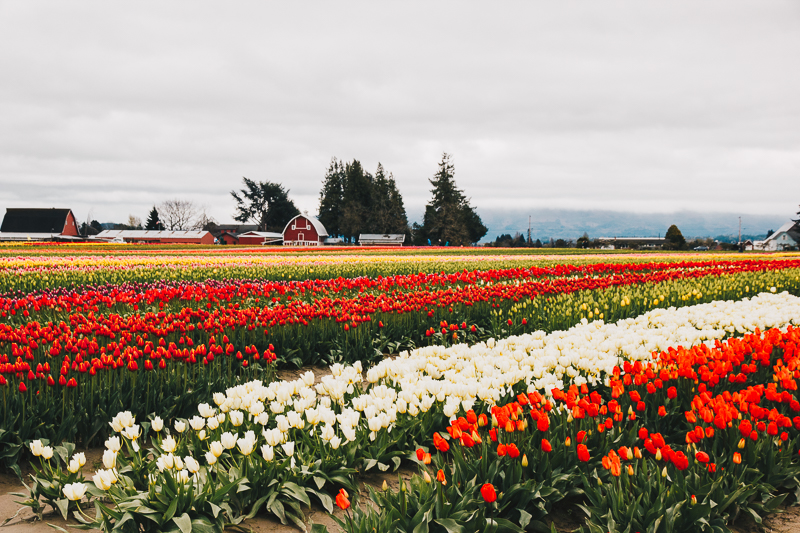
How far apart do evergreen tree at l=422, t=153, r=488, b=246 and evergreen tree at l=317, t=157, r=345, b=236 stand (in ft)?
63.2

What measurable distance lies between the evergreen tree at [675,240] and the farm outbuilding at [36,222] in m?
92.6

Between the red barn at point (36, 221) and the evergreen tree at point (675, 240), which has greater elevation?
the red barn at point (36, 221)

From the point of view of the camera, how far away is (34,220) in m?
85.6

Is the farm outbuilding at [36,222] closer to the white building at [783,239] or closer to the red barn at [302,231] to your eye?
the red barn at [302,231]

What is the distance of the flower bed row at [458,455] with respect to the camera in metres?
2.73

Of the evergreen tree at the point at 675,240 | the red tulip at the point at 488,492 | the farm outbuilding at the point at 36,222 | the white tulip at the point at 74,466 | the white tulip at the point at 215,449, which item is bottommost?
the white tulip at the point at 74,466

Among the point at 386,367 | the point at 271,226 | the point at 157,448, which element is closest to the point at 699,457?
the point at 386,367

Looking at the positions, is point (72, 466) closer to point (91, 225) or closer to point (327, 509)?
point (327, 509)

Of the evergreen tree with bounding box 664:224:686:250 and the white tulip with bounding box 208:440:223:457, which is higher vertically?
the evergreen tree with bounding box 664:224:686:250

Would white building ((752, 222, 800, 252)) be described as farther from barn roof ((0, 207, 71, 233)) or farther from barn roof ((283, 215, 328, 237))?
barn roof ((0, 207, 71, 233))

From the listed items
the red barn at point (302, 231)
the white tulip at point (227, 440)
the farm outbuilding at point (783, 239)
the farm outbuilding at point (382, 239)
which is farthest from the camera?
the red barn at point (302, 231)

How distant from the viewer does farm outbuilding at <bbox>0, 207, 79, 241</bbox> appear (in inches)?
3305

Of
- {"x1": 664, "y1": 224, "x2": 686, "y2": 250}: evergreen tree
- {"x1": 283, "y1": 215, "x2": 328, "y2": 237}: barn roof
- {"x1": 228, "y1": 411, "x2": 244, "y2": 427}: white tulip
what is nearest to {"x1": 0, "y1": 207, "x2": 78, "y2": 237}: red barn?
{"x1": 283, "y1": 215, "x2": 328, "y2": 237}: barn roof

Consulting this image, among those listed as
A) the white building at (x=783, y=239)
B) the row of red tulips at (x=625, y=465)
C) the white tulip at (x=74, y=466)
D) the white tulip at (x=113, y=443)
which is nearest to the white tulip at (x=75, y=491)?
the white tulip at (x=74, y=466)
